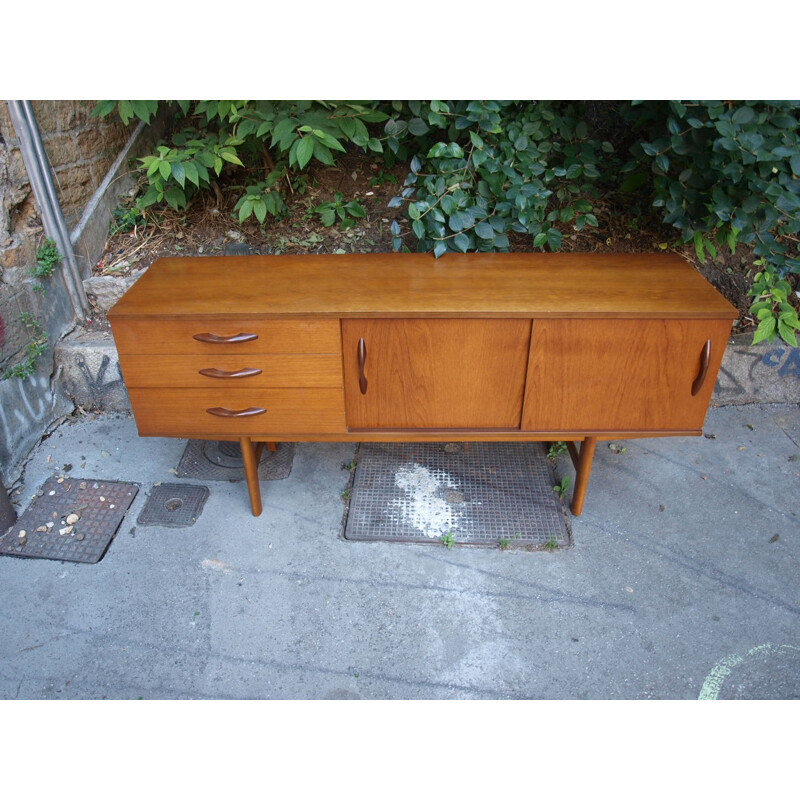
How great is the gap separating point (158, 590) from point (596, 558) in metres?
1.72

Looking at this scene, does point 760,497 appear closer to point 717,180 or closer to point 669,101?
point 717,180

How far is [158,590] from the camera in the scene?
91.0 inches

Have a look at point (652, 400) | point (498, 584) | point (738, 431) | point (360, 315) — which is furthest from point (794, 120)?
point (498, 584)

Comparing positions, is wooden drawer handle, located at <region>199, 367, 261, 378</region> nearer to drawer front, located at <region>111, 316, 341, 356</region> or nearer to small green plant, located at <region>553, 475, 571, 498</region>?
drawer front, located at <region>111, 316, 341, 356</region>

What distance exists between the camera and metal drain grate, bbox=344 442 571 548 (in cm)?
253

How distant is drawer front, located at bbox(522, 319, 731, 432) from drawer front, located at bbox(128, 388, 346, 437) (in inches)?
29.8

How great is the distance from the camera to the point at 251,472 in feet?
8.34

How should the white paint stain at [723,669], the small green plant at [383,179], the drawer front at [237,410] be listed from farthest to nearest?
the small green plant at [383,179] → the drawer front at [237,410] → the white paint stain at [723,669]

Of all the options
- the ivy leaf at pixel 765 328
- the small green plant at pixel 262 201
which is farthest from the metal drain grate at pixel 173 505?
the ivy leaf at pixel 765 328

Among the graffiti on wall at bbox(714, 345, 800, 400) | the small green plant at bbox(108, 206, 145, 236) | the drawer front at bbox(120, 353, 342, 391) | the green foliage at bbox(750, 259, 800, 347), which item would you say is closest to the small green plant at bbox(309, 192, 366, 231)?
the small green plant at bbox(108, 206, 145, 236)

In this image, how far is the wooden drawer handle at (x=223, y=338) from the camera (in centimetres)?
207

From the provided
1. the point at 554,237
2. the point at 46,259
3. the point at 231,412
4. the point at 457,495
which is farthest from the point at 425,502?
the point at 46,259

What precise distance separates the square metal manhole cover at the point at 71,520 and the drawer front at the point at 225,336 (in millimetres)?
892

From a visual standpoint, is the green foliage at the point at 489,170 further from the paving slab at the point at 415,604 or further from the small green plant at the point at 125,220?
the small green plant at the point at 125,220
